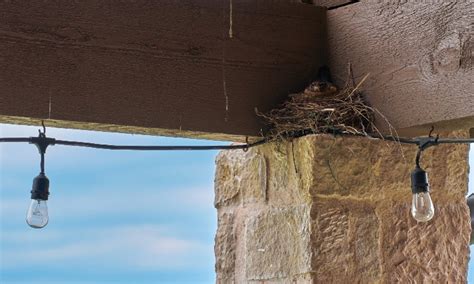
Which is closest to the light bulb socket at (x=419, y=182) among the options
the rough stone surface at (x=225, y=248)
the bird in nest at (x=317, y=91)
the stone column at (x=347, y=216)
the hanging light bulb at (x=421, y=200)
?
the hanging light bulb at (x=421, y=200)

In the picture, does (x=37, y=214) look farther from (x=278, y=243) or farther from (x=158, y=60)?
(x=278, y=243)

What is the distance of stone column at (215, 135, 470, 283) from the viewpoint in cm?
191

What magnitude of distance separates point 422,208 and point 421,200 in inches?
0.6

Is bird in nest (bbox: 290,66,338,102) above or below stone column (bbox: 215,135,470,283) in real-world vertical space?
above

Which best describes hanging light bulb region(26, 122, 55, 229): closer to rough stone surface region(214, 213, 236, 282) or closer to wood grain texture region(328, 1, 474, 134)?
rough stone surface region(214, 213, 236, 282)

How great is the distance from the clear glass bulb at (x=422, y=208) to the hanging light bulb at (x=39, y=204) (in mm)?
701

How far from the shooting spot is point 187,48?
76.8 inches

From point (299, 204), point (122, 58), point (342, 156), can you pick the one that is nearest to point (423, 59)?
point (342, 156)

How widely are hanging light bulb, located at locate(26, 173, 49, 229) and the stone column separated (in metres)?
0.50

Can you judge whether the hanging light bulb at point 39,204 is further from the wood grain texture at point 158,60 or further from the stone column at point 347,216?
the stone column at point 347,216

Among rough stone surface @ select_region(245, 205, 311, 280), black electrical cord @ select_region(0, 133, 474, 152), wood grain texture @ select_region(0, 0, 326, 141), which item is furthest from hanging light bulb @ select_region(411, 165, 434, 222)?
wood grain texture @ select_region(0, 0, 326, 141)

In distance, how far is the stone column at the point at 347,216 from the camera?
1.91m

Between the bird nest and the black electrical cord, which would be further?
the bird nest

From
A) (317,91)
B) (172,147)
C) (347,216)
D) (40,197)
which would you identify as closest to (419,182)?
(347,216)
